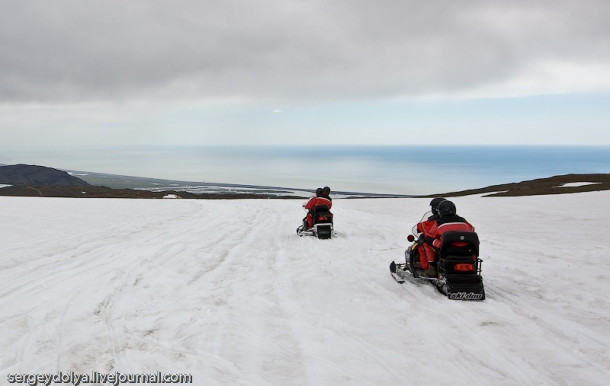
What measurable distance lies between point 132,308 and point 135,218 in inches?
519

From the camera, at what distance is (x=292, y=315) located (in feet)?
19.9

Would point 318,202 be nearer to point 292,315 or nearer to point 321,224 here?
point 321,224

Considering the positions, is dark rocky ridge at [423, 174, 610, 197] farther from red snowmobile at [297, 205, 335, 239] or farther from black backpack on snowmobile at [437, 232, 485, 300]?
black backpack on snowmobile at [437, 232, 485, 300]

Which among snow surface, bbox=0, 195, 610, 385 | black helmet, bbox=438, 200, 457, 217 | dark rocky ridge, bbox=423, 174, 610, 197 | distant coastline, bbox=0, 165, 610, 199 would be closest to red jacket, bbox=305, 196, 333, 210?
snow surface, bbox=0, 195, 610, 385

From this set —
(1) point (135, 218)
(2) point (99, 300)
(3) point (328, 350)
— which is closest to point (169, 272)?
(2) point (99, 300)

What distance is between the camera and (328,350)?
4.84 meters

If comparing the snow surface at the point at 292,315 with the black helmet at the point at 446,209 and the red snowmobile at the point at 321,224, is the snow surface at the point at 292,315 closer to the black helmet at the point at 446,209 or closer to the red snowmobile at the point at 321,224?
the red snowmobile at the point at 321,224

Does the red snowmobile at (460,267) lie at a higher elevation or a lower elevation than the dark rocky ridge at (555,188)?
lower

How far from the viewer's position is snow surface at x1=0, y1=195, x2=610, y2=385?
4387 millimetres

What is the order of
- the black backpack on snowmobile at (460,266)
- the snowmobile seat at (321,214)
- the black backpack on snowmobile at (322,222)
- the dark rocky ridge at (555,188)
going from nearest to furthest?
the black backpack on snowmobile at (460,266)
the black backpack on snowmobile at (322,222)
the snowmobile seat at (321,214)
the dark rocky ridge at (555,188)

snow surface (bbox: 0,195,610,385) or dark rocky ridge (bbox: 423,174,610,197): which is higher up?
dark rocky ridge (bbox: 423,174,610,197)

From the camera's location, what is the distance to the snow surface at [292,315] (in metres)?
4.39

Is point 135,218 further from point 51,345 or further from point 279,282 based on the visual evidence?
point 51,345

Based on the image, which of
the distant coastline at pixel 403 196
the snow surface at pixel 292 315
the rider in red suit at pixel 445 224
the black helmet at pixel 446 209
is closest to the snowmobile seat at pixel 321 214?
the snow surface at pixel 292 315
